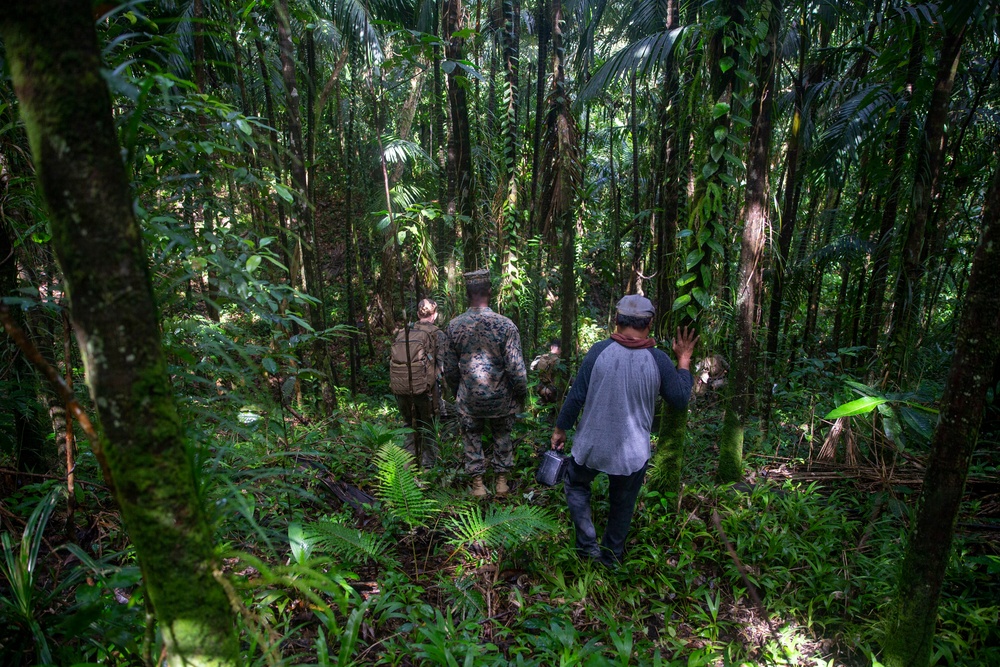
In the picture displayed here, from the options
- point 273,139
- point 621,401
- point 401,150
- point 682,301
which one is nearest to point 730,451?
point 682,301

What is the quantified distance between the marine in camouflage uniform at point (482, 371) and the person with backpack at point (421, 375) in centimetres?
66

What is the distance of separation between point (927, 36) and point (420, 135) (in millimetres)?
11387

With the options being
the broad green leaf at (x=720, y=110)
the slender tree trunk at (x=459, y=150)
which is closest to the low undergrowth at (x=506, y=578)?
the broad green leaf at (x=720, y=110)

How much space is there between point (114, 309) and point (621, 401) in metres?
2.71

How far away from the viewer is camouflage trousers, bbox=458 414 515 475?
4.33 m

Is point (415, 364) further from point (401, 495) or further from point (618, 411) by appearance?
point (618, 411)

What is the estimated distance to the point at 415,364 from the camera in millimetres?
4984

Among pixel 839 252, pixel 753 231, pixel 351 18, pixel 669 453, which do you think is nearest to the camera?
pixel 753 231

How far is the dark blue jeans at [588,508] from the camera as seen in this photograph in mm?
3332

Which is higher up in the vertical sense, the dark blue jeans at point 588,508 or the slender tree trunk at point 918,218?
the slender tree trunk at point 918,218

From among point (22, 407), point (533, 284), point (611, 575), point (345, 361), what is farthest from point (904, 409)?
point (345, 361)

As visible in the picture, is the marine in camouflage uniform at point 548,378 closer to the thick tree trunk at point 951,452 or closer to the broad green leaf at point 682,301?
the broad green leaf at point 682,301

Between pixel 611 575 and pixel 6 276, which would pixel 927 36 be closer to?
pixel 611 575

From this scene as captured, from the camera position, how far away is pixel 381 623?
8.47 feet
